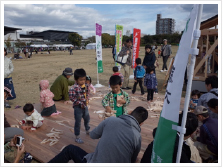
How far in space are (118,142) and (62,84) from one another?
476 centimetres

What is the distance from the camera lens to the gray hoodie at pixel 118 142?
1.99 m

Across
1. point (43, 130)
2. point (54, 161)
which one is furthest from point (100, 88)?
point (54, 161)

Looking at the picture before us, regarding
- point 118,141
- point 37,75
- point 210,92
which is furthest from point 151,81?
point 37,75

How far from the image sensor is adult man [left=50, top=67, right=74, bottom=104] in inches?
246

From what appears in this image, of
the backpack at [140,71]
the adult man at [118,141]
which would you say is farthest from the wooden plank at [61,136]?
the backpack at [140,71]

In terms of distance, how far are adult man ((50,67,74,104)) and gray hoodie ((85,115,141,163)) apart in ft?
14.6

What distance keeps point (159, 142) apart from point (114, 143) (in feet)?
1.68

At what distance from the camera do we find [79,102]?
373 centimetres

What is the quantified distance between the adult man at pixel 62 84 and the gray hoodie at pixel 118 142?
4.45m

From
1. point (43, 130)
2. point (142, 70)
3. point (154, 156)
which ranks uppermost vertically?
point (142, 70)

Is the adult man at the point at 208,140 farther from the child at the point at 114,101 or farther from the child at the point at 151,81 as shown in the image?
the child at the point at 151,81

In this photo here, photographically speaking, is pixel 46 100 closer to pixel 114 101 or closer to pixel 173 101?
pixel 114 101
